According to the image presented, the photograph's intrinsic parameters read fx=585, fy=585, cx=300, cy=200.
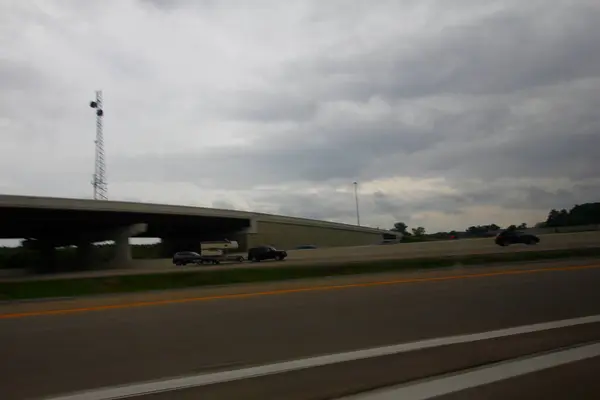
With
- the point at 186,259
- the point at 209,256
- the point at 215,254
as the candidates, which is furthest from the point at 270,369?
the point at 186,259

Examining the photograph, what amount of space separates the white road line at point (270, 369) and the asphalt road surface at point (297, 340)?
0.42ft

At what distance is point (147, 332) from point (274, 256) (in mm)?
44887

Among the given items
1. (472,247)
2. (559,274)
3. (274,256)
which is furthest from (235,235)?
(559,274)

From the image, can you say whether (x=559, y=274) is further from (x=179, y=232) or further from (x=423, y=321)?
(x=179, y=232)

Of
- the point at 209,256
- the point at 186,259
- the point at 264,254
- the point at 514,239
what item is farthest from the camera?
the point at 186,259

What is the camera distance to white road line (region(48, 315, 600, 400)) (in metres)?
6.77

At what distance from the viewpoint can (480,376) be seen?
25.1ft

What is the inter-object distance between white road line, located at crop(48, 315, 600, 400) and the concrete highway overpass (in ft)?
162

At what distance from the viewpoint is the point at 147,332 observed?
10.6m

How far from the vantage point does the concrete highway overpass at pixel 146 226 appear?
57.2 meters

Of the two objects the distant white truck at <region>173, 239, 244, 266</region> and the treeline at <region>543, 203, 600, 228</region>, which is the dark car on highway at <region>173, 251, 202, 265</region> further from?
the treeline at <region>543, 203, 600, 228</region>

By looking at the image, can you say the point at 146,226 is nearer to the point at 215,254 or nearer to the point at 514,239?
the point at 215,254

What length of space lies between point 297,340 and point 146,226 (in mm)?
68455

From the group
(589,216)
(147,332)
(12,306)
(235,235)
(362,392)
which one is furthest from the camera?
(235,235)
